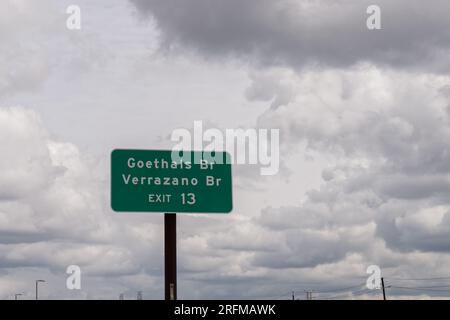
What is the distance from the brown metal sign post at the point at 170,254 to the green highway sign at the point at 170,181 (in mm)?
497

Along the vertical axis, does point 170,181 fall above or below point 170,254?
above

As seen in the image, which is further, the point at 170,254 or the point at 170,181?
the point at 170,254

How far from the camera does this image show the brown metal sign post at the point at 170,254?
1964cm

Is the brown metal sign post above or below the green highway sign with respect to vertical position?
below

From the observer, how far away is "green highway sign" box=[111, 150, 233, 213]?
1919 cm

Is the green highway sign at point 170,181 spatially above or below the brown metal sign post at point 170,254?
above

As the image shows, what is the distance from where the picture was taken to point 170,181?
19578 millimetres

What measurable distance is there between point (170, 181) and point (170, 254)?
7.00 ft

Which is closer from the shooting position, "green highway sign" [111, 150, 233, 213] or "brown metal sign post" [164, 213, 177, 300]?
"green highway sign" [111, 150, 233, 213]

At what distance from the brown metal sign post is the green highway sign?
497 millimetres
